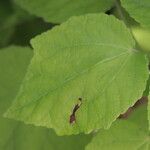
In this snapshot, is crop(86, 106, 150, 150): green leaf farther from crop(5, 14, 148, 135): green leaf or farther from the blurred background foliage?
the blurred background foliage

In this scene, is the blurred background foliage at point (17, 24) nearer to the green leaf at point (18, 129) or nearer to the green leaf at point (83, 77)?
the green leaf at point (18, 129)

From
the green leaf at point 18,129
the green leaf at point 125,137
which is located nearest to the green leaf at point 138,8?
the green leaf at point 125,137

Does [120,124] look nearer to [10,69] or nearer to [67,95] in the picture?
[67,95]

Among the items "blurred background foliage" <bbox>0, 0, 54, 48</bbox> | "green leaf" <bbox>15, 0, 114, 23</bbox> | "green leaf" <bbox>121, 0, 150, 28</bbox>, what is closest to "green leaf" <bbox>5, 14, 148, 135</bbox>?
"green leaf" <bbox>121, 0, 150, 28</bbox>

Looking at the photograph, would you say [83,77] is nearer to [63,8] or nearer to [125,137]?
[125,137]

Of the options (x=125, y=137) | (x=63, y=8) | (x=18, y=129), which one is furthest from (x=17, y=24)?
(x=125, y=137)

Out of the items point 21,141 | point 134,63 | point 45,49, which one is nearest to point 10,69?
point 21,141
